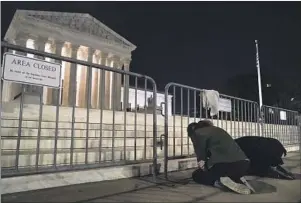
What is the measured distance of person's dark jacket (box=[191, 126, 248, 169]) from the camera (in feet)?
13.3

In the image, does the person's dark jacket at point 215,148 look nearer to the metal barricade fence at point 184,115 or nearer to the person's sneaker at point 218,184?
the person's sneaker at point 218,184

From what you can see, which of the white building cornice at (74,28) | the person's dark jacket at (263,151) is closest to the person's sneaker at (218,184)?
the person's dark jacket at (263,151)

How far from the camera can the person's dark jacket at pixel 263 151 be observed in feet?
16.7

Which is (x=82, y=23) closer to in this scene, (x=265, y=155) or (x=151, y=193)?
(x=265, y=155)

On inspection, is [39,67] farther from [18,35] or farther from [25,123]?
[18,35]

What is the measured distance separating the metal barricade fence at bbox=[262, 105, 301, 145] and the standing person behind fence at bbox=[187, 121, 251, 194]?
4951 mm

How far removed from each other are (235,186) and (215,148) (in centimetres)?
53

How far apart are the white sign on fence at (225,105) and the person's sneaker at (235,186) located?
269cm

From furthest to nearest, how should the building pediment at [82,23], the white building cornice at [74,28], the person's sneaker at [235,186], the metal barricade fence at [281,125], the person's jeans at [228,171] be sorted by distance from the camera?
1. the building pediment at [82,23]
2. the white building cornice at [74,28]
3. the metal barricade fence at [281,125]
4. the person's jeans at [228,171]
5. the person's sneaker at [235,186]

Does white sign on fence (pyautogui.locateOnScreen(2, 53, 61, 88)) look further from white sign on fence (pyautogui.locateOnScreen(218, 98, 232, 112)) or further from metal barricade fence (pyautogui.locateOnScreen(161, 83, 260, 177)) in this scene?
white sign on fence (pyautogui.locateOnScreen(218, 98, 232, 112))

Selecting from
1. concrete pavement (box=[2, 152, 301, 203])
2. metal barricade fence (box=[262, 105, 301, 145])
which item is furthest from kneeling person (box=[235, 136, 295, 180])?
metal barricade fence (box=[262, 105, 301, 145])

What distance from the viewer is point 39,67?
3.54 meters

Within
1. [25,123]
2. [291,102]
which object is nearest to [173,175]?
[25,123]

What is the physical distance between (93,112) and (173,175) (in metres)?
1.84
